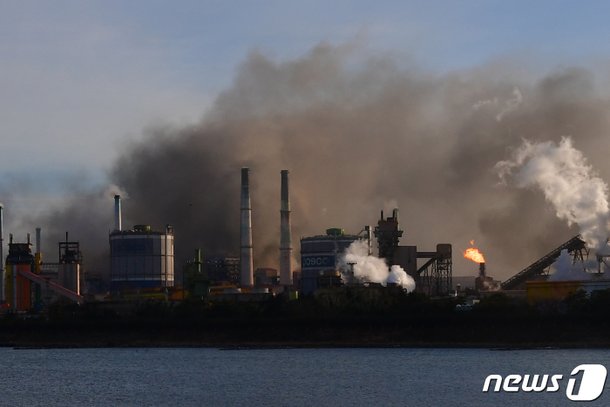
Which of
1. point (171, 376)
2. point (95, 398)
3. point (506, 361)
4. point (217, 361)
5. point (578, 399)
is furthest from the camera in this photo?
point (217, 361)

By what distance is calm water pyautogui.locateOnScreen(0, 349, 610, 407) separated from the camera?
112 metres

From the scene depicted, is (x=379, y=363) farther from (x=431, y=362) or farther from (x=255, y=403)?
(x=255, y=403)

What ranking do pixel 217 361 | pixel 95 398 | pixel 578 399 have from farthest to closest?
pixel 217 361
pixel 95 398
pixel 578 399

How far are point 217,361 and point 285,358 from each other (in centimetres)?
939

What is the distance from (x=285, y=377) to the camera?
134m

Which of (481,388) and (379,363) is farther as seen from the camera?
(379,363)

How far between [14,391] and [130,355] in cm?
6242

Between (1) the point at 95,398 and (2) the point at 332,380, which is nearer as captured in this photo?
(1) the point at 95,398

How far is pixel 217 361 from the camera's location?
→ 166 m

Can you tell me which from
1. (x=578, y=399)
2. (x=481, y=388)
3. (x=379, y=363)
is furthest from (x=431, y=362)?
(x=578, y=399)

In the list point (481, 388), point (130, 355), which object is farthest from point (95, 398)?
point (130, 355)

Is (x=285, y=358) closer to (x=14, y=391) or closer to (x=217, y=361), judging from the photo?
(x=217, y=361)

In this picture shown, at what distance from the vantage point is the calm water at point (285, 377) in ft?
366

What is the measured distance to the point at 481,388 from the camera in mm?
117938
